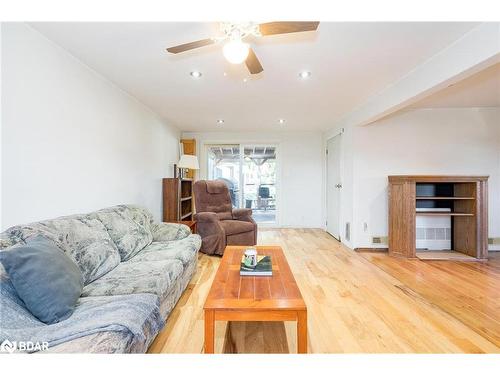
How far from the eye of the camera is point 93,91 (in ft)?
8.23

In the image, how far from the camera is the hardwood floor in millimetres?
1640

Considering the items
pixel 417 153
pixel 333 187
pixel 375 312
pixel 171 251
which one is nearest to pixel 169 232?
pixel 171 251

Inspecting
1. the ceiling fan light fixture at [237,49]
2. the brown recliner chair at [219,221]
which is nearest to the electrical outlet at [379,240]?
the brown recliner chair at [219,221]

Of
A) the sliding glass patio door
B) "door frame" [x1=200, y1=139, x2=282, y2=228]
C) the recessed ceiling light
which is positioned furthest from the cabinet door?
the sliding glass patio door

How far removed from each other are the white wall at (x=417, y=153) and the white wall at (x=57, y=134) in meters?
3.45

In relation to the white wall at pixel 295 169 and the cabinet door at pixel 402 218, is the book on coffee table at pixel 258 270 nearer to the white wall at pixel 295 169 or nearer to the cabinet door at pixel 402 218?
the cabinet door at pixel 402 218

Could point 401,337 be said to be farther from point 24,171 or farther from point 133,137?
point 133,137

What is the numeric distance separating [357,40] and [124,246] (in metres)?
2.61

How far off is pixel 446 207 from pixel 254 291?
387 cm

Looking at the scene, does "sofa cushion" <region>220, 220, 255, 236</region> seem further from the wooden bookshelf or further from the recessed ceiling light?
the recessed ceiling light

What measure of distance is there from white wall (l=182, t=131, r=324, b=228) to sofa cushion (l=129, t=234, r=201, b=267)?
317 centimetres

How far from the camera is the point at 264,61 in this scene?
234 cm
